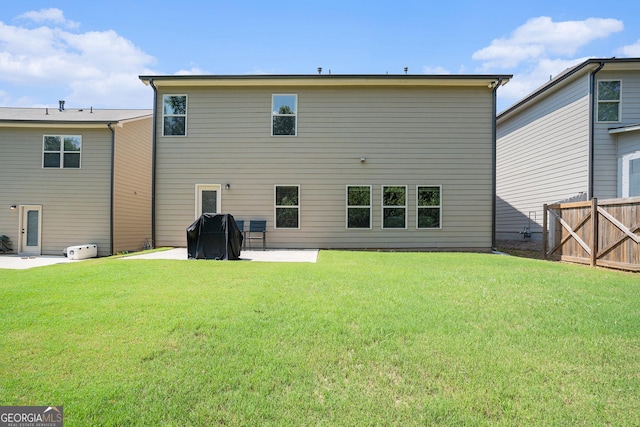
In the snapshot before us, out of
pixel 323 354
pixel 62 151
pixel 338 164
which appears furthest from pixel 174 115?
pixel 323 354

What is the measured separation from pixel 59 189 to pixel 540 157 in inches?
724

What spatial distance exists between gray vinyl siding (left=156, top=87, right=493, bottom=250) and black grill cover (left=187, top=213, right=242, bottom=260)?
9.71ft

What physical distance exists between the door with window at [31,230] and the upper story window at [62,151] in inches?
70.6

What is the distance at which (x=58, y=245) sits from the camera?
45.0 feet

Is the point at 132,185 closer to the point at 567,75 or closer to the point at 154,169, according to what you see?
the point at 154,169

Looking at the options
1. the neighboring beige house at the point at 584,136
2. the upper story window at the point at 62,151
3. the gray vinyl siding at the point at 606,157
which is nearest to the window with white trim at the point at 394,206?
the neighboring beige house at the point at 584,136

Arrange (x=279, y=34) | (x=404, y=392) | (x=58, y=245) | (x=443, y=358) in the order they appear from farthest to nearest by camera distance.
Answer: (x=58, y=245), (x=279, y=34), (x=443, y=358), (x=404, y=392)

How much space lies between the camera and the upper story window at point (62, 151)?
13883mm

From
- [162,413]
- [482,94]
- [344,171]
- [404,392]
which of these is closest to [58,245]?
[344,171]

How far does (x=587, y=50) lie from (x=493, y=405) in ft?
52.8

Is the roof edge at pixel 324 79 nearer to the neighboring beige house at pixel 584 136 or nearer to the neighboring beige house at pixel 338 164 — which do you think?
the neighboring beige house at pixel 338 164

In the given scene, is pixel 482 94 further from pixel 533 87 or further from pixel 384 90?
pixel 533 87

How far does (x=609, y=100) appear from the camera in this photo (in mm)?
11414

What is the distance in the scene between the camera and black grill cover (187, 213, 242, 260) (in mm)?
9102
